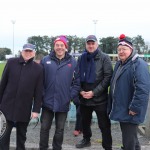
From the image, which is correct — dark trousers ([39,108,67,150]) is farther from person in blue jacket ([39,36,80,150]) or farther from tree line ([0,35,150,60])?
tree line ([0,35,150,60])

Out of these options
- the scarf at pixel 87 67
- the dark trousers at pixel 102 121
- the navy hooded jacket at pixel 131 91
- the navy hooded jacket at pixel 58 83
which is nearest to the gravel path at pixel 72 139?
the dark trousers at pixel 102 121

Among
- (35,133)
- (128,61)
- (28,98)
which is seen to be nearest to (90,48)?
(128,61)

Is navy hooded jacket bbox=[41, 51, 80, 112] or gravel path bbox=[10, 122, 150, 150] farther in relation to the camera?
gravel path bbox=[10, 122, 150, 150]

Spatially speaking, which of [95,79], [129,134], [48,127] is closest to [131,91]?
[129,134]

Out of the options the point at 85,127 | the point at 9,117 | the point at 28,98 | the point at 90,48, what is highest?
the point at 90,48

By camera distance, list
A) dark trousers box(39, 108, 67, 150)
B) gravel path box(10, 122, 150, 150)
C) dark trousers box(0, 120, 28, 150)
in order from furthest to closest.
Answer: gravel path box(10, 122, 150, 150), dark trousers box(39, 108, 67, 150), dark trousers box(0, 120, 28, 150)

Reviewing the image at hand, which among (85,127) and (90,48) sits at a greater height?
(90,48)

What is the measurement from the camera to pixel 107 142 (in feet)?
17.5

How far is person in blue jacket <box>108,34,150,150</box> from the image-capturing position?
4113 millimetres

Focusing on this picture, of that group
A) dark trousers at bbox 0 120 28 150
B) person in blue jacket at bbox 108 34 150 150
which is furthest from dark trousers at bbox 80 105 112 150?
dark trousers at bbox 0 120 28 150

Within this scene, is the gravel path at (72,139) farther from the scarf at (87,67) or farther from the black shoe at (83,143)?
the scarf at (87,67)

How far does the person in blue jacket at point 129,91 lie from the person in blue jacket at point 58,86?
0.77m

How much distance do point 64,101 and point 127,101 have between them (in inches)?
43.6

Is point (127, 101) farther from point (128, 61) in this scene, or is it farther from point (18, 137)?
point (18, 137)
